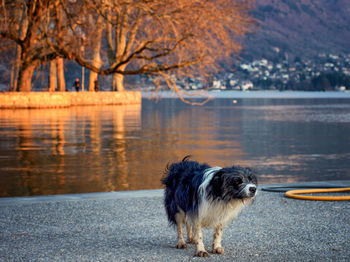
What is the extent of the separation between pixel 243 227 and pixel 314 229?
0.85 metres

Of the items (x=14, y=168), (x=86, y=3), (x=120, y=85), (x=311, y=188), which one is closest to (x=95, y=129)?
(x=86, y=3)

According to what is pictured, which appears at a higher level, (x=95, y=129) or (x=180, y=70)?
(x=180, y=70)

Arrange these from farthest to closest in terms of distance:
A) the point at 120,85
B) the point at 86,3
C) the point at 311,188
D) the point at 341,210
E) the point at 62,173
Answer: the point at 120,85 → the point at 86,3 → the point at 62,173 → the point at 311,188 → the point at 341,210

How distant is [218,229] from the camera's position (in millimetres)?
6367

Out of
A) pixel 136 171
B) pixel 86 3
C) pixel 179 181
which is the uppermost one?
pixel 86 3

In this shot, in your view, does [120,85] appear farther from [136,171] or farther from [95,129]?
[136,171]

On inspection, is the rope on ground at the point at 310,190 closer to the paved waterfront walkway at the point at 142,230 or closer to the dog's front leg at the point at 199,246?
the paved waterfront walkway at the point at 142,230

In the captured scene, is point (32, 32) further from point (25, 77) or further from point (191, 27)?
point (191, 27)

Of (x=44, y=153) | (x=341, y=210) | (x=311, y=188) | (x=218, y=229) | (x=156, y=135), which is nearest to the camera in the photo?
(x=218, y=229)

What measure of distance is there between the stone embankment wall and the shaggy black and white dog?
3898 centimetres

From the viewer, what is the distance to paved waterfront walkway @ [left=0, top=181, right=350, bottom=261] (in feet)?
21.1

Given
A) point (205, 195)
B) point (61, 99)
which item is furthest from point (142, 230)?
point (61, 99)

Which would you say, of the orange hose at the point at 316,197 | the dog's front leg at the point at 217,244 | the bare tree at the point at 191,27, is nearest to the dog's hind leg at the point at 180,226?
the dog's front leg at the point at 217,244

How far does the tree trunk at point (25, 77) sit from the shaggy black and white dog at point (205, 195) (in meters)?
36.2
